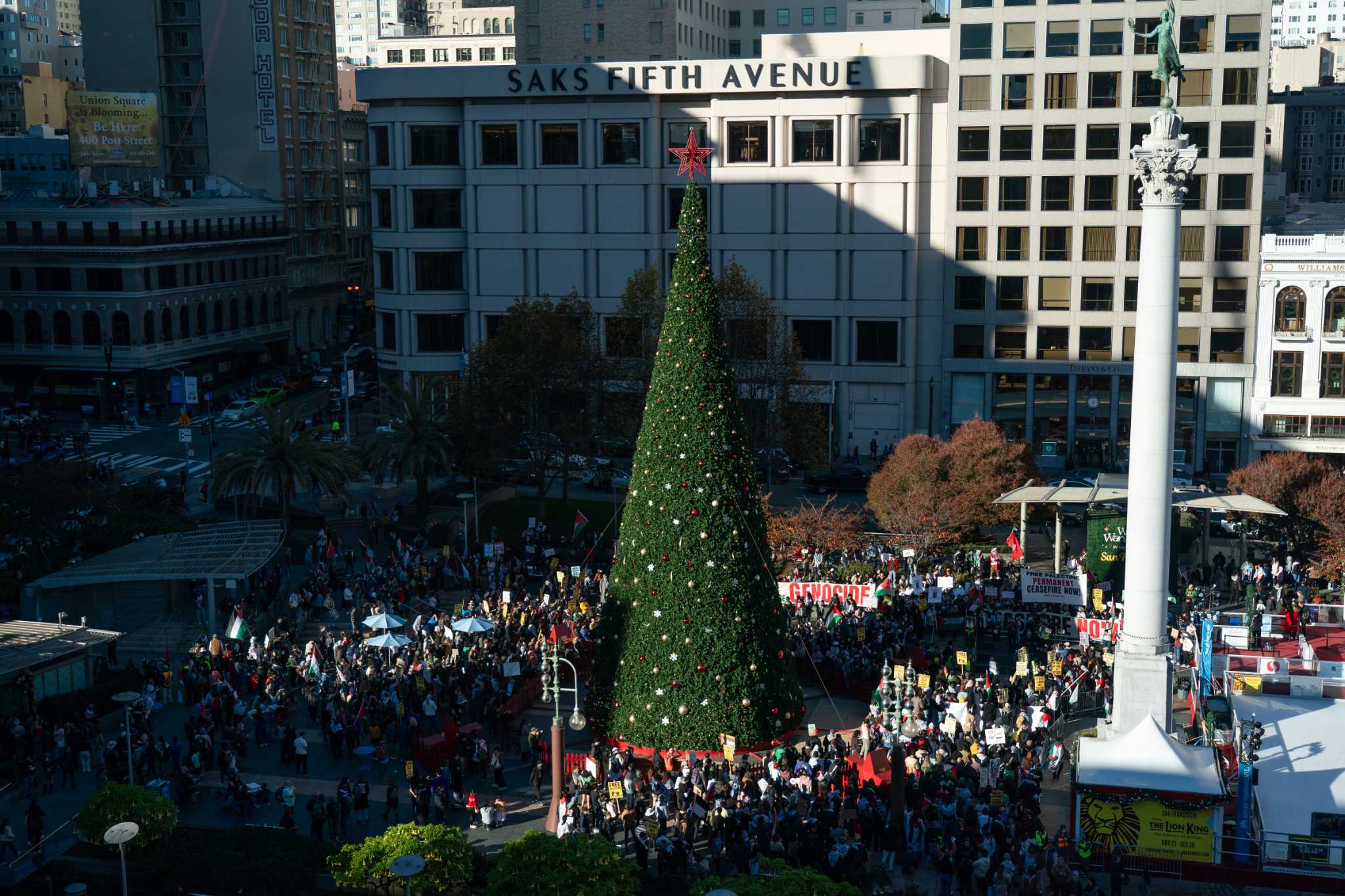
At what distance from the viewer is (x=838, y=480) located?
241ft

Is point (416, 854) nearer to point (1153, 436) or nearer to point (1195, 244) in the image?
point (1153, 436)

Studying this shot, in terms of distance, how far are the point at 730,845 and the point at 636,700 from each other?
5326mm

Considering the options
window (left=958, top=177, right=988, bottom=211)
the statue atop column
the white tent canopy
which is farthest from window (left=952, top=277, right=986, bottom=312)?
the white tent canopy

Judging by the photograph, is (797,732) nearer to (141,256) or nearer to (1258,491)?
(1258,491)

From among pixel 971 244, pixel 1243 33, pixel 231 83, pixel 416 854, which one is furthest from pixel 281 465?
pixel 231 83

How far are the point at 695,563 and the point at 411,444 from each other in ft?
101

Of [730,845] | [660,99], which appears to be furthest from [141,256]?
[730,845]

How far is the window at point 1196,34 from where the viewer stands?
7681 cm

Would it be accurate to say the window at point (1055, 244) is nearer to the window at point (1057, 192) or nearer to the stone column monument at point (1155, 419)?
the window at point (1057, 192)

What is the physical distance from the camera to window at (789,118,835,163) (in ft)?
270

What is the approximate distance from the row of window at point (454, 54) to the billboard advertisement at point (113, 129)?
56369 mm

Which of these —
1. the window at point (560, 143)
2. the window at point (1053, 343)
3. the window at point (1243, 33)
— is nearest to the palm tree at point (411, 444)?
the window at point (560, 143)

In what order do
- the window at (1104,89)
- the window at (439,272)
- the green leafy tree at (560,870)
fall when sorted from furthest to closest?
the window at (439,272) < the window at (1104,89) < the green leafy tree at (560,870)

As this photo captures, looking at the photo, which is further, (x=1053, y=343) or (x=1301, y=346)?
(x=1053, y=343)
